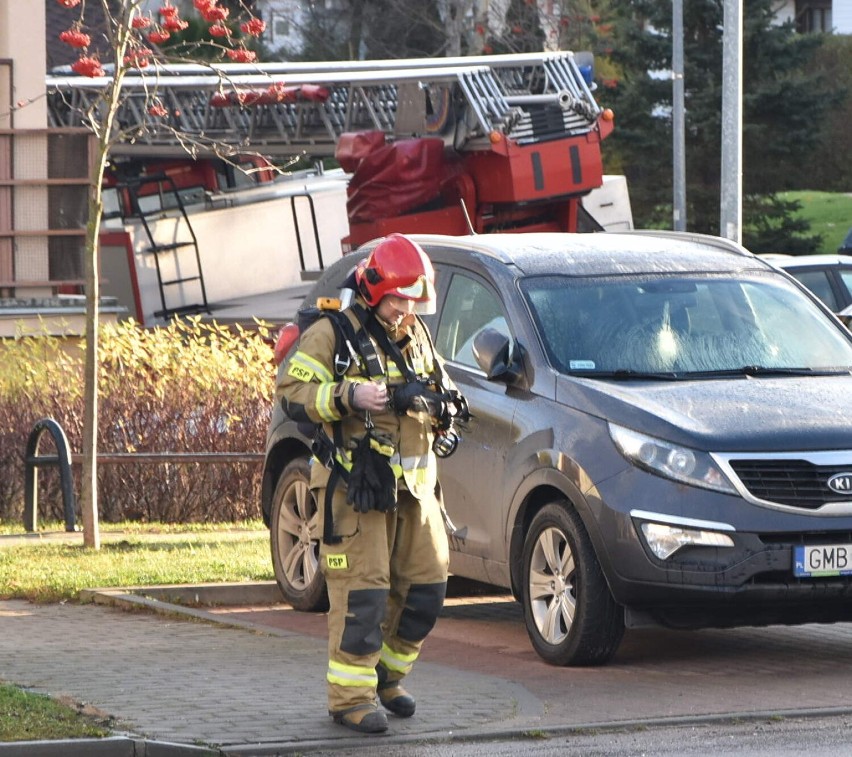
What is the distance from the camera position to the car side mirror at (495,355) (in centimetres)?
799

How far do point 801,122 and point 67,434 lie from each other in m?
30.2

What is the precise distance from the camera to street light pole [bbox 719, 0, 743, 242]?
1989cm

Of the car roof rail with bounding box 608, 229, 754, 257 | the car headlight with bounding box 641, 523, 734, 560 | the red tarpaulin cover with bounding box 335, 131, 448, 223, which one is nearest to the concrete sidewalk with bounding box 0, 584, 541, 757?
the car headlight with bounding box 641, 523, 734, 560

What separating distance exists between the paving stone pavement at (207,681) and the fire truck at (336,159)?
1172 cm

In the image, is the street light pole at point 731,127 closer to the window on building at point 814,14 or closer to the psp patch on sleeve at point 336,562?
the psp patch on sleeve at point 336,562

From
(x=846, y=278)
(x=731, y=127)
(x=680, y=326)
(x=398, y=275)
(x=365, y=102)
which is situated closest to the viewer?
(x=398, y=275)

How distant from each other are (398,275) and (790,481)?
76.6 inches

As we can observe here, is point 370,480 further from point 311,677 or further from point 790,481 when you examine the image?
point 790,481

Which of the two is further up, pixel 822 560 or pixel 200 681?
pixel 822 560

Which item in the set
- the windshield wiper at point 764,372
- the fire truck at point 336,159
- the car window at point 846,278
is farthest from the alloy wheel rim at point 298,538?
the fire truck at point 336,159

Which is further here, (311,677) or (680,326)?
(680,326)

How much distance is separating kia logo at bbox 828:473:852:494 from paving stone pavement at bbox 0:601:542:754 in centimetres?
147

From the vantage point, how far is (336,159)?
23766 mm

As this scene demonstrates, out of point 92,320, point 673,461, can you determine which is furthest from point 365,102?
point 673,461
